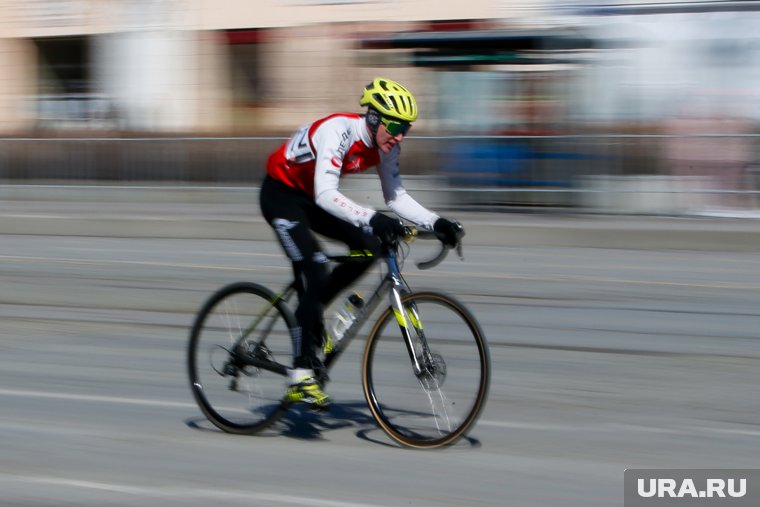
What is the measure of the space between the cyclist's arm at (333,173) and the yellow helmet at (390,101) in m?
0.19

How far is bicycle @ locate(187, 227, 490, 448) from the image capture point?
18.5 ft

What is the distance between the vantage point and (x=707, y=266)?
43.8ft

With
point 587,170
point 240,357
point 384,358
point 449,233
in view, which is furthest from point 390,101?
point 587,170

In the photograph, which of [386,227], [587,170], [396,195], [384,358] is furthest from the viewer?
[587,170]

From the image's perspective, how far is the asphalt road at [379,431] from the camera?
5.22 meters

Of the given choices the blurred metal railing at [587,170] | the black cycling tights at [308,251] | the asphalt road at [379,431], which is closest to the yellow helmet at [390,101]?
the black cycling tights at [308,251]

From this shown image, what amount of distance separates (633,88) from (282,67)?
12629 millimetres

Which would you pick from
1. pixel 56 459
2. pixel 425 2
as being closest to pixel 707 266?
pixel 56 459

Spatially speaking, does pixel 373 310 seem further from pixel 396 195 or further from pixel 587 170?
pixel 587 170

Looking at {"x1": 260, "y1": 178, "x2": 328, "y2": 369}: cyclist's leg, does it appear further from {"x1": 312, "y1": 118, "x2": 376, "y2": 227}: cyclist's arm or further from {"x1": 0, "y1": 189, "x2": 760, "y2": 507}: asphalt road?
{"x1": 0, "y1": 189, "x2": 760, "y2": 507}: asphalt road

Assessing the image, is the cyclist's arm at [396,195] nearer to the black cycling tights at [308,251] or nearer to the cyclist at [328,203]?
the cyclist at [328,203]

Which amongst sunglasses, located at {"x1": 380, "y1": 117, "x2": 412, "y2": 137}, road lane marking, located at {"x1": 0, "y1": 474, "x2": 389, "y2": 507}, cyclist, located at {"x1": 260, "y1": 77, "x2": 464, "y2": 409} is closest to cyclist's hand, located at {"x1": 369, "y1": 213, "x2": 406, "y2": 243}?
cyclist, located at {"x1": 260, "y1": 77, "x2": 464, "y2": 409}

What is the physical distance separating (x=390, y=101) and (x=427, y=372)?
4.05 feet

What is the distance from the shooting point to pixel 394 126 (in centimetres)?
570
